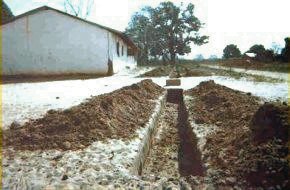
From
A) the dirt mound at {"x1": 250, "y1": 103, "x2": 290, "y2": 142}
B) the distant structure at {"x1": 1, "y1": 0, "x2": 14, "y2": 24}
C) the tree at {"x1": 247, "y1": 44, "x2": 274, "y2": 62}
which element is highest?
the distant structure at {"x1": 1, "y1": 0, "x2": 14, "y2": 24}

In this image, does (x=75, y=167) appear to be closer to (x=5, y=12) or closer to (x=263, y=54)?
(x=5, y=12)

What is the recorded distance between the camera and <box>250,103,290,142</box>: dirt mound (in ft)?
14.7

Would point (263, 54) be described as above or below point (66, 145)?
above

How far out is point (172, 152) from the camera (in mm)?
6527

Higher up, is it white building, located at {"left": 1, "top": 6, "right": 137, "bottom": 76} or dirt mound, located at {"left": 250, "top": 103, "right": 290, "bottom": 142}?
white building, located at {"left": 1, "top": 6, "right": 137, "bottom": 76}

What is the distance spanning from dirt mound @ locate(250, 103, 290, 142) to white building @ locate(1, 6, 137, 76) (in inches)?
743

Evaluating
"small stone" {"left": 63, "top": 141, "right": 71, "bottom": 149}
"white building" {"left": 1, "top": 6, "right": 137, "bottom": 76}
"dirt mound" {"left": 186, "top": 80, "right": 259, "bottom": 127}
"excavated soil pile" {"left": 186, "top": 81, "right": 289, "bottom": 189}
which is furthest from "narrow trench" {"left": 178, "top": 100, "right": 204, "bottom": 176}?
"white building" {"left": 1, "top": 6, "right": 137, "bottom": 76}

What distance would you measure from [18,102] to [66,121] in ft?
15.5

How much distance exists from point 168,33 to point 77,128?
52460 mm

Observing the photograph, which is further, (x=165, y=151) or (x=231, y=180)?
(x=165, y=151)

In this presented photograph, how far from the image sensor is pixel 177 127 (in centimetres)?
875

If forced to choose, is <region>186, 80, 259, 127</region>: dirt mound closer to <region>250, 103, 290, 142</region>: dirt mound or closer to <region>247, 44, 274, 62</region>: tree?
<region>250, 103, 290, 142</region>: dirt mound

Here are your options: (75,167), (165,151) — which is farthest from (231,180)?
(165,151)

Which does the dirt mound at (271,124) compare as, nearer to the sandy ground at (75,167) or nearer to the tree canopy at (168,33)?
the sandy ground at (75,167)
